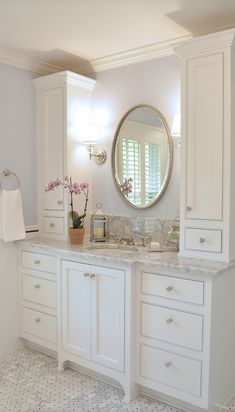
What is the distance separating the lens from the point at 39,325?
10.2ft

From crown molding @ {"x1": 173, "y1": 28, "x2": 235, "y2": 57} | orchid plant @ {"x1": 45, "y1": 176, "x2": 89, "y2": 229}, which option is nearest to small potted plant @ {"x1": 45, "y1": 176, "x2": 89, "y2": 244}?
orchid plant @ {"x1": 45, "y1": 176, "x2": 89, "y2": 229}

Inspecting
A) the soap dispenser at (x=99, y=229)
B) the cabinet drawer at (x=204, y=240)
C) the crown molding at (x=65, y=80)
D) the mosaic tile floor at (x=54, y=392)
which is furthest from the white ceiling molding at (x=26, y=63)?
the mosaic tile floor at (x=54, y=392)

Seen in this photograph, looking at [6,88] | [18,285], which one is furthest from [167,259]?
[6,88]

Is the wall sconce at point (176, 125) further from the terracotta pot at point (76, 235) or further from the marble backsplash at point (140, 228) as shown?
the terracotta pot at point (76, 235)

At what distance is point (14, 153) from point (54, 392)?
1.82 metres

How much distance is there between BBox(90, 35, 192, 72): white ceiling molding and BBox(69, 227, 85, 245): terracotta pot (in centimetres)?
136

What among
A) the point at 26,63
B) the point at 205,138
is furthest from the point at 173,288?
the point at 26,63

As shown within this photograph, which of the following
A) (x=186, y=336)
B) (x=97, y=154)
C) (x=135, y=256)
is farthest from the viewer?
(x=97, y=154)

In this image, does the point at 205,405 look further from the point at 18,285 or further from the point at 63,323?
the point at 18,285

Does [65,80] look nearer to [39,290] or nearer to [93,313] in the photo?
[39,290]

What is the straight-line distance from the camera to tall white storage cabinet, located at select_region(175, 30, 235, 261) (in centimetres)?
233

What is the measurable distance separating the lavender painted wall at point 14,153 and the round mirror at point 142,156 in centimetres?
74

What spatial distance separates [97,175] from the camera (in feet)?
11.2

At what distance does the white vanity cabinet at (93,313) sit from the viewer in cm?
255
